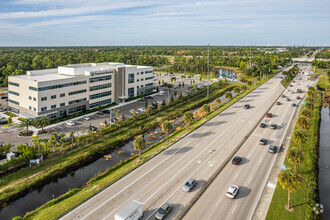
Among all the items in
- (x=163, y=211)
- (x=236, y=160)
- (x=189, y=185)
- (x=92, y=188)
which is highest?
(x=236, y=160)

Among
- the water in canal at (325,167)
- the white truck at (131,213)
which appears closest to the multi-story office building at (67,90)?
the white truck at (131,213)

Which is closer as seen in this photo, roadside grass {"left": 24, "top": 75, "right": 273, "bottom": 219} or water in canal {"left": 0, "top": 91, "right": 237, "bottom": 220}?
roadside grass {"left": 24, "top": 75, "right": 273, "bottom": 219}

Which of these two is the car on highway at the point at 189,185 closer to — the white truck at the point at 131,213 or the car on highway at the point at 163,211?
the car on highway at the point at 163,211

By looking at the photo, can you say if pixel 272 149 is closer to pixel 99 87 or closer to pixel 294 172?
pixel 294 172

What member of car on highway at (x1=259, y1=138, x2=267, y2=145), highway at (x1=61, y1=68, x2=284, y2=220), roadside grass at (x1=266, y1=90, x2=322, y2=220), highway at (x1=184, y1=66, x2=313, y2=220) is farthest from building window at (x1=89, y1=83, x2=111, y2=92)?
roadside grass at (x1=266, y1=90, x2=322, y2=220)

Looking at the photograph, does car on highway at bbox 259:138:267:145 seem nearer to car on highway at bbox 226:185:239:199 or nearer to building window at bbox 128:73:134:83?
car on highway at bbox 226:185:239:199

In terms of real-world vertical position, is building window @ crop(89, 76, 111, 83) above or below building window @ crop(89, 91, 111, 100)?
above

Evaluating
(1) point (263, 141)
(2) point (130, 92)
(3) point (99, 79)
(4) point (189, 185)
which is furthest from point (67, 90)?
(1) point (263, 141)
